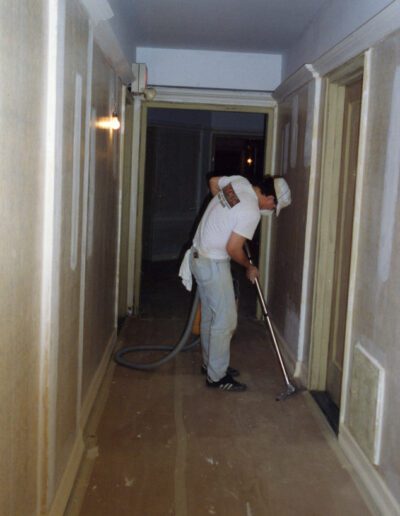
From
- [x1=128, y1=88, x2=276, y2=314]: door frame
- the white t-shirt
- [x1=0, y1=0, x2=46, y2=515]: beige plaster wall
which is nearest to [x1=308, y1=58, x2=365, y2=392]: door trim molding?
the white t-shirt

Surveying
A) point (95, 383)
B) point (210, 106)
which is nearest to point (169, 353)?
point (95, 383)

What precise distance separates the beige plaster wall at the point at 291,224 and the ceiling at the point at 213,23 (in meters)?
0.51

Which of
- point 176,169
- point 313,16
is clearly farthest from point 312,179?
point 176,169

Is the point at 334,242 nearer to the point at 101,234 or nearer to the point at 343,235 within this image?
the point at 343,235

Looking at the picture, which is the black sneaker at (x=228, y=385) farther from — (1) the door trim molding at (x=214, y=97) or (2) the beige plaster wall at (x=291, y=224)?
(1) the door trim molding at (x=214, y=97)

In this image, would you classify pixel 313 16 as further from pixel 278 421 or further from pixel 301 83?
pixel 278 421

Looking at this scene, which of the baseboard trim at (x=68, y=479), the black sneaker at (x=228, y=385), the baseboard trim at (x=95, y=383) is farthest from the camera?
the black sneaker at (x=228, y=385)

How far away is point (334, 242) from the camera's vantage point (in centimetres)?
361

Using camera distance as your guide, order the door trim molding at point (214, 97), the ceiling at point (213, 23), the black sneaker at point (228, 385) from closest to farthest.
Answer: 1. the black sneaker at point (228, 385)
2. the ceiling at point (213, 23)
3. the door trim molding at point (214, 97)

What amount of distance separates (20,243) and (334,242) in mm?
2417

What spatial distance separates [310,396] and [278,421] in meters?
0.44

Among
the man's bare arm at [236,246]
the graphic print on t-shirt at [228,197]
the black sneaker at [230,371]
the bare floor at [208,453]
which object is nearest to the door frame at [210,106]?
the black sneaker at [230,371]

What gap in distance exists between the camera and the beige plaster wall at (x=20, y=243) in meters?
1.42

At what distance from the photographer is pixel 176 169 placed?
9.32m
